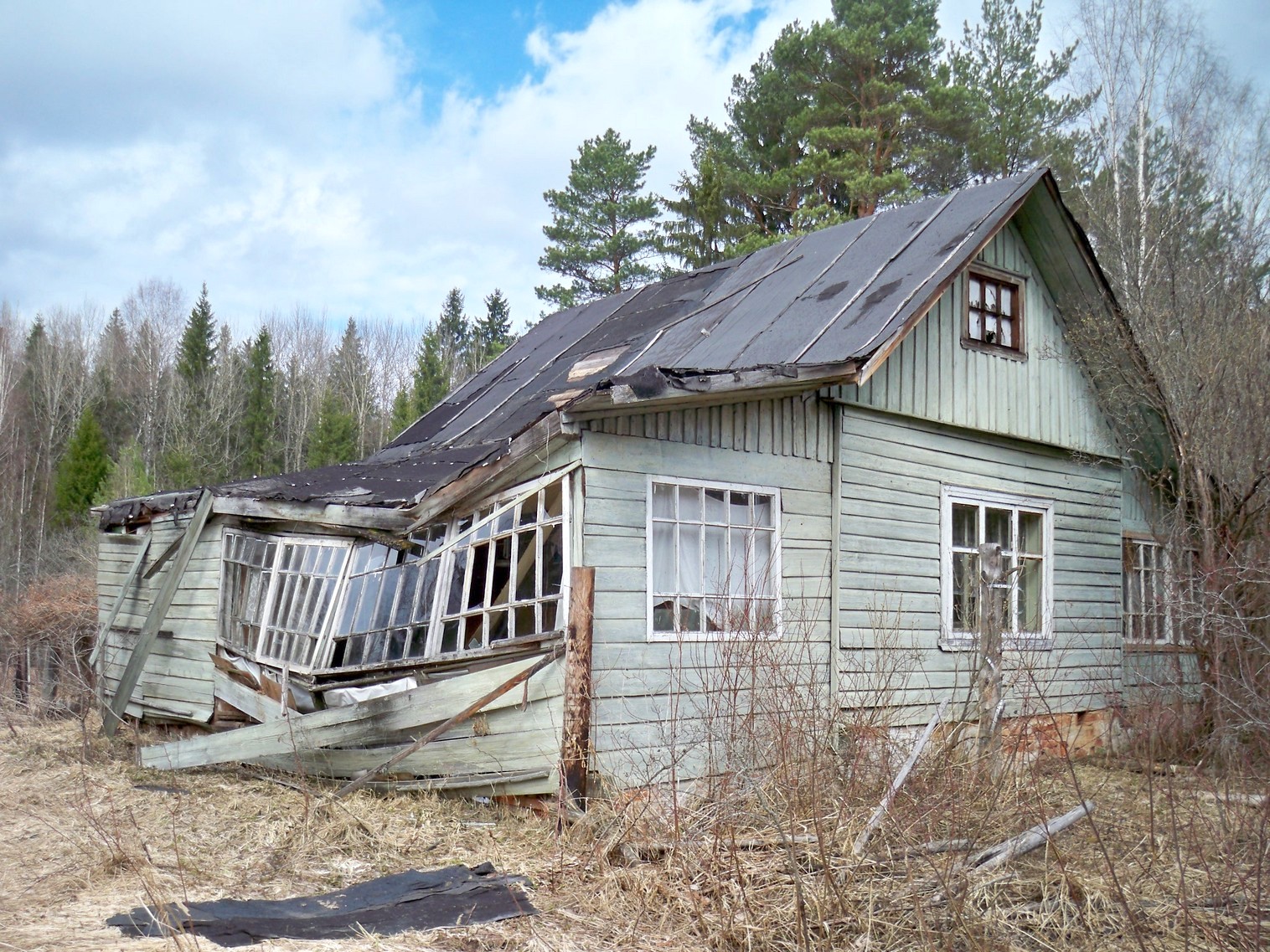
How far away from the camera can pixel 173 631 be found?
447 inches

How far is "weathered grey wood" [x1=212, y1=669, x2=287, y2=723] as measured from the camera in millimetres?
9062

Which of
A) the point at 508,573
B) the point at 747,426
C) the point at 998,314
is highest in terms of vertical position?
the point at 998,314

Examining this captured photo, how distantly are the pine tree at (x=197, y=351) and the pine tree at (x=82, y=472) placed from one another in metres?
6.54

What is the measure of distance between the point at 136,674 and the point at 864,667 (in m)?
6.56

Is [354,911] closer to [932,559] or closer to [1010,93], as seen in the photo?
[932,559]

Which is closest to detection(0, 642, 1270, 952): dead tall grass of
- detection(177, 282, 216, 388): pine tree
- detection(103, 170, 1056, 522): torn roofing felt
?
detection(103, 170, 1056, 522): torn roofing felt

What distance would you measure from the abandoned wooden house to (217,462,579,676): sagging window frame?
0.03 metres

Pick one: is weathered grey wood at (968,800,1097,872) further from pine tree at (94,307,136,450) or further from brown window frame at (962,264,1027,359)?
pine tree at (94,307,136,450)

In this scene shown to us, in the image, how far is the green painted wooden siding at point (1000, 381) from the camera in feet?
32.5

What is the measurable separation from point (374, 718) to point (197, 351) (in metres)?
35.8

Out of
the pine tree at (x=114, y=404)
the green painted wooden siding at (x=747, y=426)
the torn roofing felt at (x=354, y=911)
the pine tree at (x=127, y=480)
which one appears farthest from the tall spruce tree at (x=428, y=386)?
the torn roofing felt at (x=354, y=911)

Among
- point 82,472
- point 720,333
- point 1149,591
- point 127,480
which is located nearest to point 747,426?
point 720,333

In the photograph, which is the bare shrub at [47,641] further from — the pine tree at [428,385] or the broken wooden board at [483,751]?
the pine tree at [428,385]

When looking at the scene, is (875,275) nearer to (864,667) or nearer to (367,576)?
(864,667)
